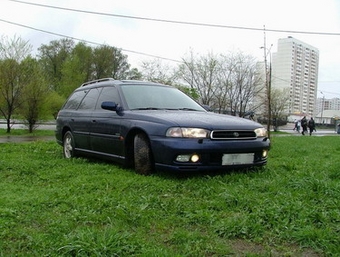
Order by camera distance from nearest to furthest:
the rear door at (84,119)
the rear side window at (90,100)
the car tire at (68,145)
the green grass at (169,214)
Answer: the green grass at (169,214) < the rear door at (84,119) < the rear side window at (90,100) < the car tire at (68,145)

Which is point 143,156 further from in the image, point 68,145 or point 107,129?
point 68,145

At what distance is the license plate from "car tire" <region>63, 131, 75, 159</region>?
3.26 metres

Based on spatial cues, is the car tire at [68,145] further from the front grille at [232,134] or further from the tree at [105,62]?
the tree at [105,62]

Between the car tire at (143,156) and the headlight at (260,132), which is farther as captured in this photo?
the headlight at (260,132)

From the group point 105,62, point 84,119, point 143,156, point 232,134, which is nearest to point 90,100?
point 84,119

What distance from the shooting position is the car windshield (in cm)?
543

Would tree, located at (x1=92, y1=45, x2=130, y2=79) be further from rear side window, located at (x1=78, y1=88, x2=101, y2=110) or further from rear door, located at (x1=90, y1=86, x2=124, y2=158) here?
rear door, located at (x1=90, y1=86, x2=124, y2=158)

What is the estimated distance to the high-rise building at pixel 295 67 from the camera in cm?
3888

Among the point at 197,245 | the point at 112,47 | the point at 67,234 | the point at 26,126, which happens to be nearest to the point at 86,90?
the point at 67,234

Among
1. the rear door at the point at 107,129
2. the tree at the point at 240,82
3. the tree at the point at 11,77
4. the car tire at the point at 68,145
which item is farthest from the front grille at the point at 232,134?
the tree at the point at 240,82

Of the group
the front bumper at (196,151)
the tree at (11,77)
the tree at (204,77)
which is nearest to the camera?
the front bumper at (196,151)

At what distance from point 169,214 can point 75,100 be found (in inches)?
173

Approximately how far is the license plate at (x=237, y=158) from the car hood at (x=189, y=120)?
36 cm

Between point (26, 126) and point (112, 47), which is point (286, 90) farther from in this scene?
point (26, 126)
